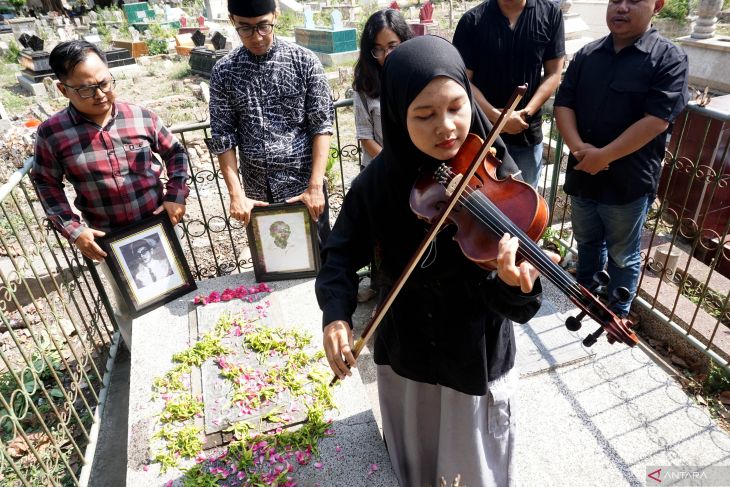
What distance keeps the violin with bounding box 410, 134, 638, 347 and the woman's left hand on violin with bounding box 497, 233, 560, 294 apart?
0.09 m

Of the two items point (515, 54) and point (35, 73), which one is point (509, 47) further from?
point (35, 73)

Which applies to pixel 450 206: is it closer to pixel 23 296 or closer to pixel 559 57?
pixel 559 57

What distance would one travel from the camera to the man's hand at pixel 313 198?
2.92 m

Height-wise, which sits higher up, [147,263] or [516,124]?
[516,124]

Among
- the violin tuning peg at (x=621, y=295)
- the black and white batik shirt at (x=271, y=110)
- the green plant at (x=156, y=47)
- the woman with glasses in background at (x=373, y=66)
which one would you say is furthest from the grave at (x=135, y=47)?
the violin tuning peg at (x=621, y=295)

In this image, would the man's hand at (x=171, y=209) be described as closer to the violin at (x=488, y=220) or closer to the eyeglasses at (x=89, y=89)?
the eyeglasses at (x=89, y=89)

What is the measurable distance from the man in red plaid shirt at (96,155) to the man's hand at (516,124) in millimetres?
2021

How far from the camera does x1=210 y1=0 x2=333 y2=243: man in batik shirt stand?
2.74m

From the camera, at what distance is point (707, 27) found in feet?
26.4

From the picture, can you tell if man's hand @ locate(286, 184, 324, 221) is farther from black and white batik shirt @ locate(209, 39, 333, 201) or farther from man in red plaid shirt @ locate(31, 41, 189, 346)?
man in red plaid shirt @ locate(31, 41, 189, 346)

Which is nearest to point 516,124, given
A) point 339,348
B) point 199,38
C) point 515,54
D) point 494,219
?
point 515,54

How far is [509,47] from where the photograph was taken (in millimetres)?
3076

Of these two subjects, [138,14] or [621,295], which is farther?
[138,14]

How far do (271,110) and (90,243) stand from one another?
49.5 inches
